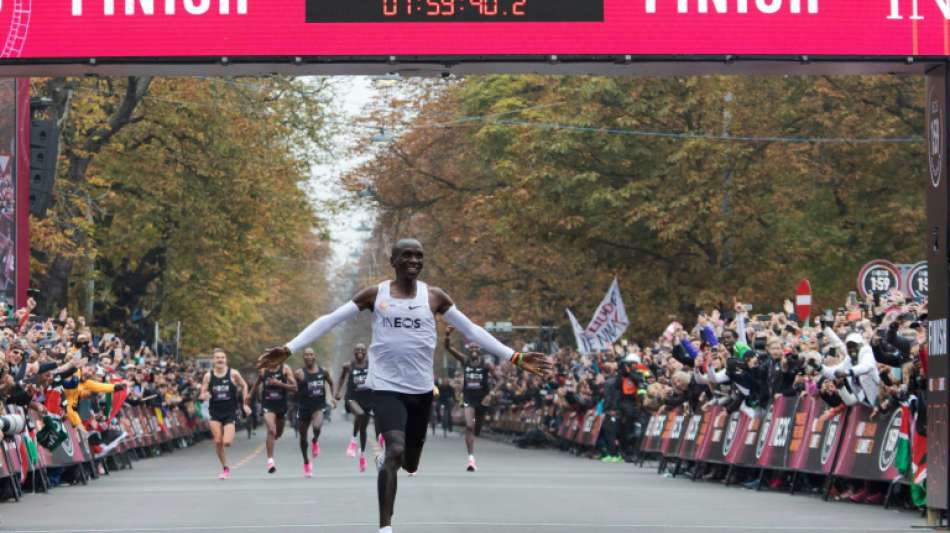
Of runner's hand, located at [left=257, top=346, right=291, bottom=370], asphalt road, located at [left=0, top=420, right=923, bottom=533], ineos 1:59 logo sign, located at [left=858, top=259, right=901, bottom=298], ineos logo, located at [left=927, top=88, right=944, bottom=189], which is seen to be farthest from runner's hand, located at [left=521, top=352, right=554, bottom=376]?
ineos 1:59 logo sign, located at [left=858, top=259, right=901, bottom=298]

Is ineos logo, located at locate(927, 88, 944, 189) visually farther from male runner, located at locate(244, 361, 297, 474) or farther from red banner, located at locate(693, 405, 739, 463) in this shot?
male runner, located at locate(244, 361, 297, 474)

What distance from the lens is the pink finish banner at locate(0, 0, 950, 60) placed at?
15164mm

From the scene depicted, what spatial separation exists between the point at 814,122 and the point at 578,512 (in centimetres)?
2556

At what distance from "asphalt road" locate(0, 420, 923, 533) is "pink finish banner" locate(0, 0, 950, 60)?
3883mm

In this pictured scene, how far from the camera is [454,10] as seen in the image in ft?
49.3

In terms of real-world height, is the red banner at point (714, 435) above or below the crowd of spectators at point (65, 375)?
below

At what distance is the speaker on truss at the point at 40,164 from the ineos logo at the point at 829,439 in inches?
701

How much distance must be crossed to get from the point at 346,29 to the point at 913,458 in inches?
263

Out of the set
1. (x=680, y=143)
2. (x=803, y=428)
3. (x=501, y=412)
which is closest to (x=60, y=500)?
(x=803, y=428)

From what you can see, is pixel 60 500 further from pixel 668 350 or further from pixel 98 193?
pixel 98 193

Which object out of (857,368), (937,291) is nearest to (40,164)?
(857,368)

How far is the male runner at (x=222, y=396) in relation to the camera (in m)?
25.9

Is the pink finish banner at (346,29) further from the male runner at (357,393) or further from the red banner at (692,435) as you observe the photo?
the male runner at (357,393)

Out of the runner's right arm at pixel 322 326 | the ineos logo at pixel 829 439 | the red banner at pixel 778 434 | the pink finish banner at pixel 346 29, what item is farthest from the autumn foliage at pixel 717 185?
the runner's right arm at pixel 322 326
